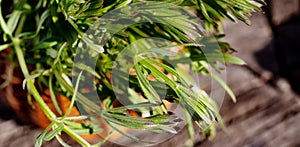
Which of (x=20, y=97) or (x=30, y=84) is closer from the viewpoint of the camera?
(x=30, y=84)

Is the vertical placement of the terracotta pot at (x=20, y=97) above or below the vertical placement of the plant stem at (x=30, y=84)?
below

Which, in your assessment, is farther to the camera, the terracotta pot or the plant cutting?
the terracotta pot

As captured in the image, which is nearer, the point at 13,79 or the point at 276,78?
the point at 13,79

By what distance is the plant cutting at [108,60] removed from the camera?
0.69m

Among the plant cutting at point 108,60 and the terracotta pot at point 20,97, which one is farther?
the terracotta pot at point 20,97

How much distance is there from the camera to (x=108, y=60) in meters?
0.82

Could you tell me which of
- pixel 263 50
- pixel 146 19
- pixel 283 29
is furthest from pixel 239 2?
pixel 283 29

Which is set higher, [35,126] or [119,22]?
[119,22]

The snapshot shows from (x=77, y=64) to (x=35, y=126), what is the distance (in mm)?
240

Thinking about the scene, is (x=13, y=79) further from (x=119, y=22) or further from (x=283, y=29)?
(x=283, y=29)

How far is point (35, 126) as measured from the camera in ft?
3.16

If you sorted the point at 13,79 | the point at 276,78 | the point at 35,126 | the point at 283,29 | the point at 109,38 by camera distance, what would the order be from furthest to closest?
the point at 283,29 < the point at 276,78 < the point at 35,126 < the point at 13,79 < the point at 109,38

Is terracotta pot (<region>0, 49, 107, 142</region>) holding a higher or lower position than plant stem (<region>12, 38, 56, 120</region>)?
lower

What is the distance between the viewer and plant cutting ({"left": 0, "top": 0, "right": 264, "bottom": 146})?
0.69m
